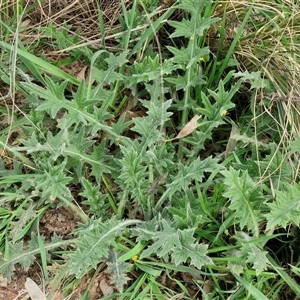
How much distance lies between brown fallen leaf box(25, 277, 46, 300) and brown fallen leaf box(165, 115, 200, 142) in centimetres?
65

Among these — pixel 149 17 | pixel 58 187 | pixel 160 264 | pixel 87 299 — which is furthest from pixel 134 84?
pixel 87 299

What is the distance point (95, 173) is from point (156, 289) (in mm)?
417

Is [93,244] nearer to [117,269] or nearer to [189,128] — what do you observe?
[117,269]

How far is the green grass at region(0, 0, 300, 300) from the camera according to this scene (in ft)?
5.13

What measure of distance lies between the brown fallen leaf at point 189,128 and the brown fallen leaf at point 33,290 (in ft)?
2.12

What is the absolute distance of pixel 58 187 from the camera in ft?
5.13

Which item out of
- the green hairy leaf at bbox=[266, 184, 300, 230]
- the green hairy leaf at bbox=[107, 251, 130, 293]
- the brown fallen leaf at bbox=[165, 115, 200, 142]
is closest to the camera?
the green hairy leaf at bbox=[266, 184, 300, 230]

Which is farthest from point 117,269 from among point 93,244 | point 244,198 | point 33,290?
point 244,198

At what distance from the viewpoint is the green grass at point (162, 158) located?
5.13ft

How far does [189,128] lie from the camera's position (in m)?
1.71

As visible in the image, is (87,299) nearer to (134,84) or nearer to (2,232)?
(2,232)

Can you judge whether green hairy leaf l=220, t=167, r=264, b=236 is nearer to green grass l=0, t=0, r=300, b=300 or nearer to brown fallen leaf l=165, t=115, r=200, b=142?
green grass l=0, t=0, r=300, b=300

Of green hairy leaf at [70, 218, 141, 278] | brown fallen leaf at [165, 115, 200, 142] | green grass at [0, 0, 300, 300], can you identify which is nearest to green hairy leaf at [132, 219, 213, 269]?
green grass at [0, 0, 300, 300]

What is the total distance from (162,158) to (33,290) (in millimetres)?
602
